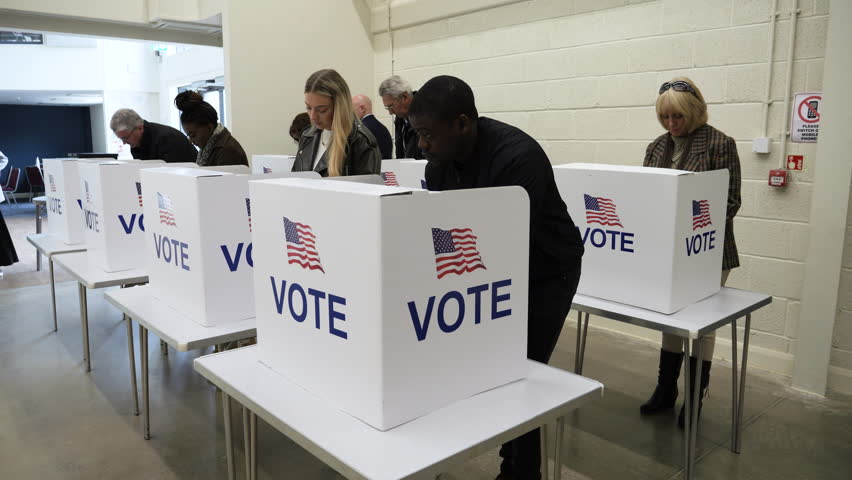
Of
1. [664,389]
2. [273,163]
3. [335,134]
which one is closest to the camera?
[335,134]

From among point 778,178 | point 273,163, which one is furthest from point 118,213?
point 778,178

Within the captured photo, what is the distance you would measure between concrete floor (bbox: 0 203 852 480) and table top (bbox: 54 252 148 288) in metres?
0.57

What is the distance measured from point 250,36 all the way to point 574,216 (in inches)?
128

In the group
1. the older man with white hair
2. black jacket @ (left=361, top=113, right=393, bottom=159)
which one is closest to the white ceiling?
black jacket @ (left=361, top=113, right=393, bottom=159)

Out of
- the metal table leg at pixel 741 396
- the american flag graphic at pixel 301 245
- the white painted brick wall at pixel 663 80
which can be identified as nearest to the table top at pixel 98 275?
the american flag graphic at pixel 301 245

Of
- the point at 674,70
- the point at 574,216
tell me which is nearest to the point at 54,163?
the point at 574,216

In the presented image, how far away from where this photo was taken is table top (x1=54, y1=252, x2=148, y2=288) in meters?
2.34

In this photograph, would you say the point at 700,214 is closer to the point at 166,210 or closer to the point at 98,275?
the point at 166,210

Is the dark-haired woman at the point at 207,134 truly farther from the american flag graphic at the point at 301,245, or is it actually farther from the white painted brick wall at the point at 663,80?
the white painted brick wall at the point at 663,80

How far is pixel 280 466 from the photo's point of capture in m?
2.12

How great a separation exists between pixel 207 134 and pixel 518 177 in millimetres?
1897

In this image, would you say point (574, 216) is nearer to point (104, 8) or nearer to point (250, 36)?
point (250, 36)

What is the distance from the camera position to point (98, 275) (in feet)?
7.94

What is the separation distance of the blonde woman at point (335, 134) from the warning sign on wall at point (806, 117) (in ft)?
6.15
